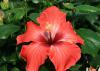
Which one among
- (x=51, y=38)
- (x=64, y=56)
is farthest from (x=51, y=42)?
(x=64, y=56)

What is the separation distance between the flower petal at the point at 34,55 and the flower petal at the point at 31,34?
0.15ft

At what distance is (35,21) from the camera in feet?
5.82

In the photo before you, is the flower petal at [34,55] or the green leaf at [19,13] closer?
the flower petal at [34,55]

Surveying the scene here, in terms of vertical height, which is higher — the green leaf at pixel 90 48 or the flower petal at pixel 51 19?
the flower petal at pixel 51 19

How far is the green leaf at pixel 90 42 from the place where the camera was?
5.51 feet

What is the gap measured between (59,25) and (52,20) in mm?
37

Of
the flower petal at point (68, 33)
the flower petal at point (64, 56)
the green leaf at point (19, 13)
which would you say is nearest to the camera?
the flower petal at point (64, 56)

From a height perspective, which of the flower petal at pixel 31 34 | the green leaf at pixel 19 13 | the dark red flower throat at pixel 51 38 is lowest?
the dark red flower throat at pixel 51 38

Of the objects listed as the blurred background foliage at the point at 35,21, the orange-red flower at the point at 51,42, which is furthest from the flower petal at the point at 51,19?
the blurred background foliage at the point at 35,21

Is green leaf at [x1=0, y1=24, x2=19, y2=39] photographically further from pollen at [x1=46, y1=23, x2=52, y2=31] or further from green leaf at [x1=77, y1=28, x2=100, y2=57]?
green leaf at [x1=77, y1=28, x2=100, y2=57]

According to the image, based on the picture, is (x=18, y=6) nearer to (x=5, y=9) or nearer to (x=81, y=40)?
(x=5, y=9)

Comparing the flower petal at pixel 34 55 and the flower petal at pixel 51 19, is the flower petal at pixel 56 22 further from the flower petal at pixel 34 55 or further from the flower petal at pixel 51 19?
the flower petal at pixel 34 55

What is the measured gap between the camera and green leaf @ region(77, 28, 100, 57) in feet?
5.51

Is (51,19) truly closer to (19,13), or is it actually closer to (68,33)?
(68,33)
